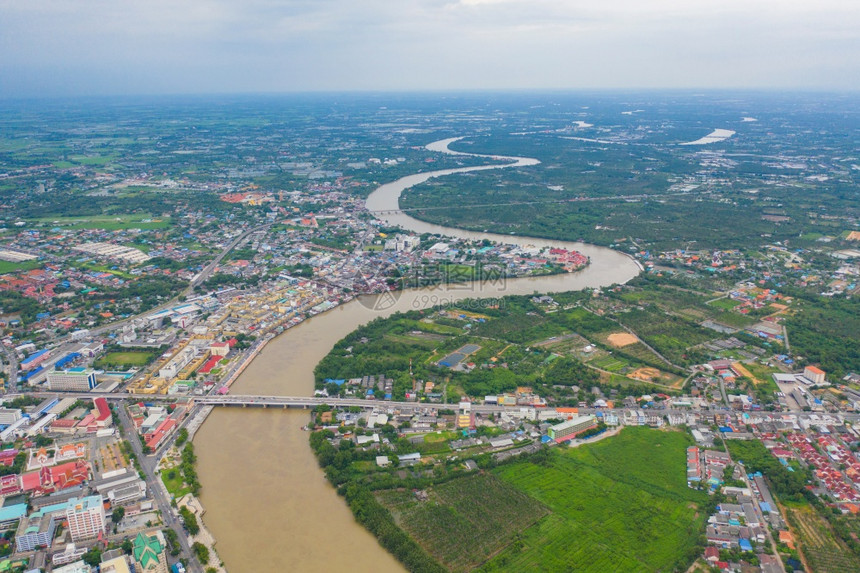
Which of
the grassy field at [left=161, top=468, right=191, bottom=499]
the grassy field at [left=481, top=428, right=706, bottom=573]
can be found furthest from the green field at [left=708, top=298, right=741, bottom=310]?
the grassy field at [left=161, top=468, right=191, bottom=499]

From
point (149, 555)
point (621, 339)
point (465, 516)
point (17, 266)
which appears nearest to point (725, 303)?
point (621, 339)

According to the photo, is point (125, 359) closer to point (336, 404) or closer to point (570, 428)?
point (336, 404)

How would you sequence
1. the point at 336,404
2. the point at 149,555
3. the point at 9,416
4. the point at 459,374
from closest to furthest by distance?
the point at 149,555
the point at 9,416
the point at 336,404
the point at 459,374

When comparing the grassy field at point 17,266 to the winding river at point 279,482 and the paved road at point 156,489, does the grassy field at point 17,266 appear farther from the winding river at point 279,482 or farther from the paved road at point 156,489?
the paved road at point 156,489

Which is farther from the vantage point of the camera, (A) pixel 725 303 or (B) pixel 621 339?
(A) pixel 725 303

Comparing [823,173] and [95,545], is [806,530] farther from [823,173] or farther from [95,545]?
[823,173]

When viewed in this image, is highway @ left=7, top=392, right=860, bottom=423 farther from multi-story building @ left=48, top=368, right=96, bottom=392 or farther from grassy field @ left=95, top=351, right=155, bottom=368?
grassy field @ left=95, top=351, right=155, bottom=368

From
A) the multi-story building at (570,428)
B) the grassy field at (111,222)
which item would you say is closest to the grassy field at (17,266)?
the grassy field at (111,222)

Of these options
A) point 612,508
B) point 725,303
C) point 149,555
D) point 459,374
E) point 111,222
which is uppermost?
point 111,222
